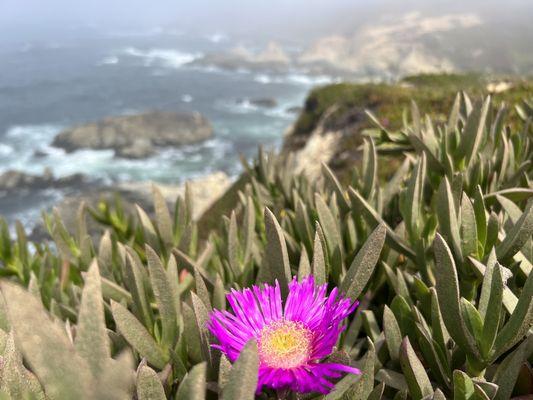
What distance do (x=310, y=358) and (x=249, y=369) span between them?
173mm

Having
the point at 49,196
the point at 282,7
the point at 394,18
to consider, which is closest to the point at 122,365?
the point at 49,196

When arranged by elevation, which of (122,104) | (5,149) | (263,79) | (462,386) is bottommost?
(5,149)

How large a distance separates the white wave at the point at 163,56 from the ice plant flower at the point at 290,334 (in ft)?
226

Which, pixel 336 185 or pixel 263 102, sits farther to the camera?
pixel 263 102

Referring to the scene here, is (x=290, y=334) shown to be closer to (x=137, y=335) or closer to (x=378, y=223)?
(x=137, y=335)

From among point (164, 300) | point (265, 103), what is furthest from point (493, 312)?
point (265, 103)

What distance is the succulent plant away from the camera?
24.4 inches

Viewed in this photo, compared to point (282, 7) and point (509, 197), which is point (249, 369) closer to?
point (509, 197)

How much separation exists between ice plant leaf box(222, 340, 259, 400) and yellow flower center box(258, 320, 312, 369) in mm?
141

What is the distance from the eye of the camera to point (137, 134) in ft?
108

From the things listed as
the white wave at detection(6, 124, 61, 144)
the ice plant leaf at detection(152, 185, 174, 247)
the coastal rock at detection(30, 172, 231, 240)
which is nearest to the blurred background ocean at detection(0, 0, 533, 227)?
the white wave at detection(6, 124, 61, 144)

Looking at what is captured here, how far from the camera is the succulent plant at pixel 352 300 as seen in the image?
2.03 ft

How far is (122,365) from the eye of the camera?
0.57 metres

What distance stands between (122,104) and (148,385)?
45.6 m
